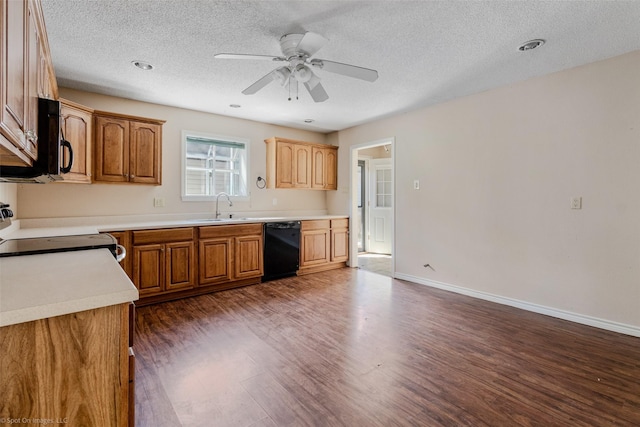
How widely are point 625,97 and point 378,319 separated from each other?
295 centimetres


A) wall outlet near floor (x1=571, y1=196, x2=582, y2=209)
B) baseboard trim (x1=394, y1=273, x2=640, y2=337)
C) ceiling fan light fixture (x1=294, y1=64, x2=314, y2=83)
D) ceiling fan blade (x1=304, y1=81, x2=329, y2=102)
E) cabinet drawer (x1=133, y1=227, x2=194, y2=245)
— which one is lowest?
baseboard trim (x1=394, y1=273, x2=640, y2=337)

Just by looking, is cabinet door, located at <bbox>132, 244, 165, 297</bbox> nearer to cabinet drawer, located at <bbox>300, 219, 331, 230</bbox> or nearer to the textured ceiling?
the textured ceiling

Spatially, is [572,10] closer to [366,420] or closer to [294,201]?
[366,420]

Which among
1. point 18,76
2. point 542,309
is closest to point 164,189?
point 18,76

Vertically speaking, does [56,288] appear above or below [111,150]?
below

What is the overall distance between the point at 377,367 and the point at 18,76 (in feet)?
8.04

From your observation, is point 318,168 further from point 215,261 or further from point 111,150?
point 111,150

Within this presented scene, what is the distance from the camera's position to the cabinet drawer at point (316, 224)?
4.88 m

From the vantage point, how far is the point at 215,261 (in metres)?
3.95

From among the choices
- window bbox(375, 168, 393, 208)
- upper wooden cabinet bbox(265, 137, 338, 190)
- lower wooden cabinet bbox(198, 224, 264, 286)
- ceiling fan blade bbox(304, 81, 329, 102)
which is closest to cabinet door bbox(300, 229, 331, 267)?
lower wooden cabinet bbox(198, 224, 264, 286)

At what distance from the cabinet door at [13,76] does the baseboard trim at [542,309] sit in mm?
4156

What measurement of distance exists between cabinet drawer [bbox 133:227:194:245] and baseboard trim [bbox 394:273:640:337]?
3.10m

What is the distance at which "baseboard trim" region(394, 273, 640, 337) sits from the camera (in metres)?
2.76

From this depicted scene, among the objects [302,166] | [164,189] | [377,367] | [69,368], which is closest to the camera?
[69,368]
